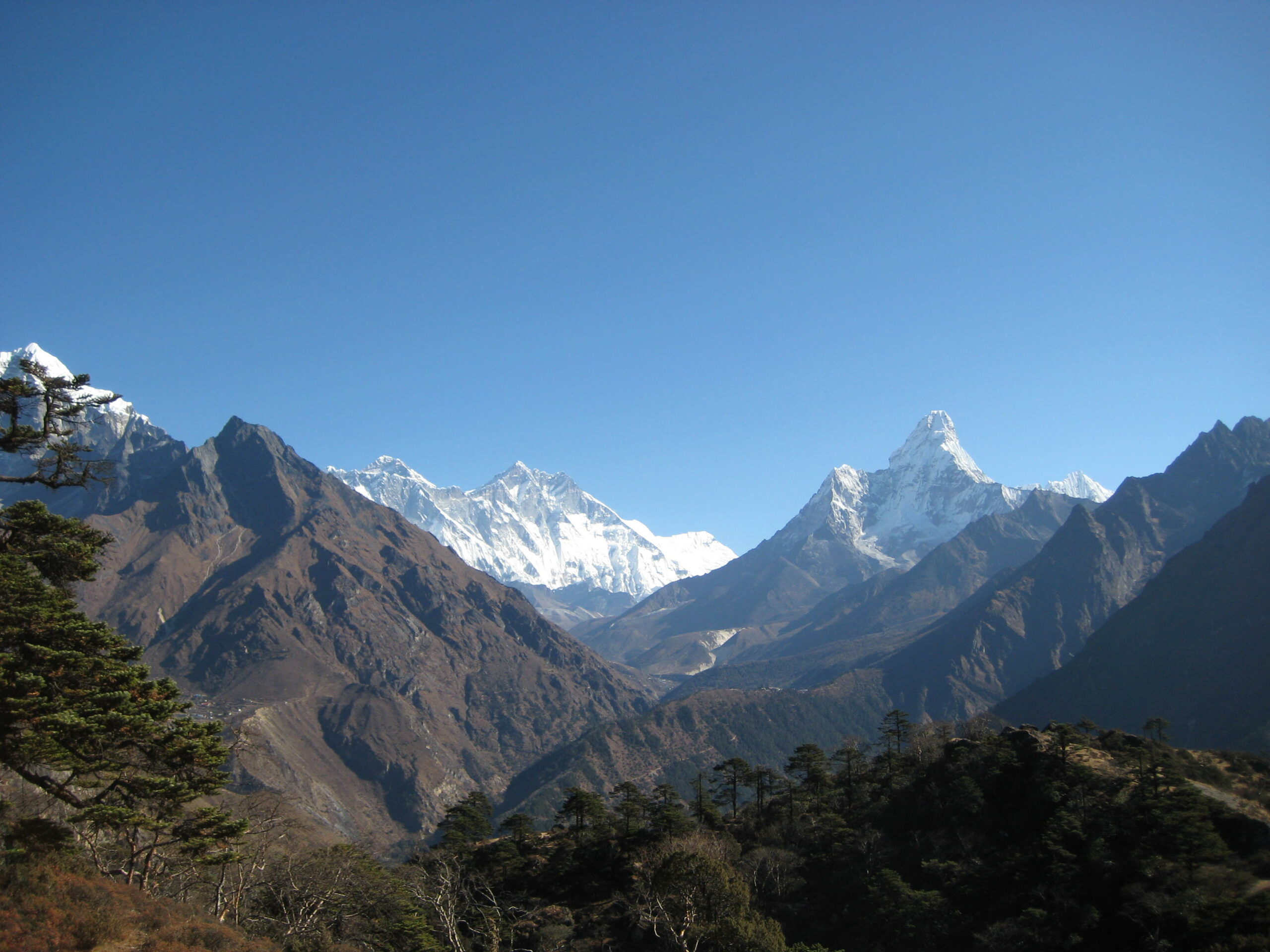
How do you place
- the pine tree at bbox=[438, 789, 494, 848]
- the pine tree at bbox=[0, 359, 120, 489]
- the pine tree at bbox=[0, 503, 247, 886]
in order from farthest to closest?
the pine tree at bbox=[438, 789, 494, 848] → the pine tree at bbox=[0, 359, 120, 489] → the pine tree at bbox=[0, 503, 247, 886]

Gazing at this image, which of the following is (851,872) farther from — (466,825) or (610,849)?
(466,825)

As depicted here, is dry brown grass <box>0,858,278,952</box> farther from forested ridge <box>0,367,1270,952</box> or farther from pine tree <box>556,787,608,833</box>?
pine tree <box>556,787,608,833</box>

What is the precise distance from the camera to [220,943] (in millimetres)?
35750

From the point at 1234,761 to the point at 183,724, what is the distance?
3257 inches

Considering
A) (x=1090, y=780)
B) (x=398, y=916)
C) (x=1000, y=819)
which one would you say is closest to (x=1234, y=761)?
(x=1090, y=780)

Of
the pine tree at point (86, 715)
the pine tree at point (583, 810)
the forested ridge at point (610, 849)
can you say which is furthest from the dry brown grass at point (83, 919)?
the pine tree at point (583, 810)

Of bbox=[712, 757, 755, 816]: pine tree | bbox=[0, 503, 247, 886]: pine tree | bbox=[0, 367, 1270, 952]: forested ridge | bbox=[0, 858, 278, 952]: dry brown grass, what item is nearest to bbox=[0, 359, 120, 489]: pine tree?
bbox=[0, 367, 1270, 952]: forested ridge

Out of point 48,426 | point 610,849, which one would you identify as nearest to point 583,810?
point 610,849

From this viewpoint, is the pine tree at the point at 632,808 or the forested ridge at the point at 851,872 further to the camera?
the pine tree at the point at 632,808

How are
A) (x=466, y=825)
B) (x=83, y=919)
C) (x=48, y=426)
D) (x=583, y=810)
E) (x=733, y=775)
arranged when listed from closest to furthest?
(x=83, y=919) → (x=48, y=426) → (x=583, y=810) → (x=466, y=825) → (x=733, y=775)

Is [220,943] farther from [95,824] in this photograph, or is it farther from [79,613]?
[79,613]

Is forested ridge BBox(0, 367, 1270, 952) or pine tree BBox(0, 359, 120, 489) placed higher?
pine tree BBox(0, 359, 120, 489)

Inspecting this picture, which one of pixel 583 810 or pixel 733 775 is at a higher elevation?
pixel 583 810

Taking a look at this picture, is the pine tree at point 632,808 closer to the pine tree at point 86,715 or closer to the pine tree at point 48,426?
the pine tree at point 86,715
